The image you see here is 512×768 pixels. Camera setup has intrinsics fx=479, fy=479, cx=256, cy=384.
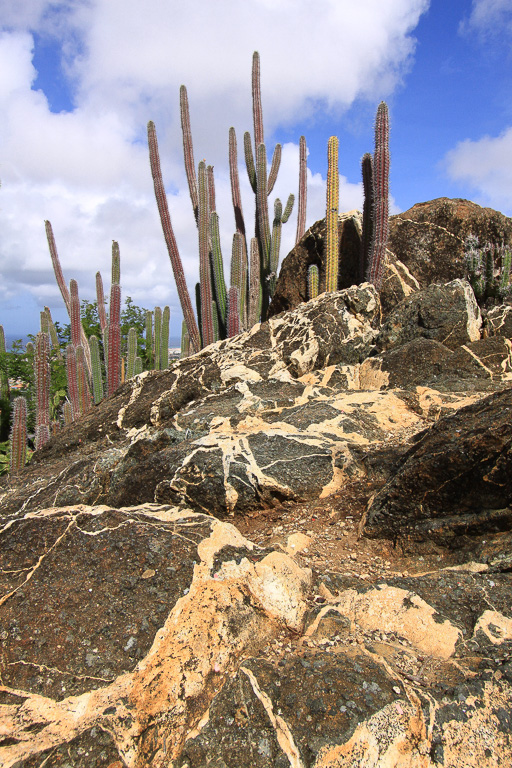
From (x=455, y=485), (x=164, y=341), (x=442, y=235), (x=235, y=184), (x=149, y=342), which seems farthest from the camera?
(x=149, y=342)

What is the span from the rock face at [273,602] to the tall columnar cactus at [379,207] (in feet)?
13.4

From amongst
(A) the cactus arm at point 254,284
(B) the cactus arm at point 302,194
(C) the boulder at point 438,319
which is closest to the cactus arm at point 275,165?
(B) the cactus arm at point 302,194

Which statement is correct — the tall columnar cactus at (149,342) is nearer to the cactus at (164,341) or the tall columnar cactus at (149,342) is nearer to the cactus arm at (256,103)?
the cactus at (164,341)

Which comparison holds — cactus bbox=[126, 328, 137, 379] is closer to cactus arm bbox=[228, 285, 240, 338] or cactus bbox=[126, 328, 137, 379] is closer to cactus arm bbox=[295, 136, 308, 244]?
cactus arm bbox=[228, 285, 240, 338]

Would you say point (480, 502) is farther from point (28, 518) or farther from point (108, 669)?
point (28, 518)

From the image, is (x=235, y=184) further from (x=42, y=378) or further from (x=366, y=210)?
(x=42, y=378)

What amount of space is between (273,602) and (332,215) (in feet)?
24.5

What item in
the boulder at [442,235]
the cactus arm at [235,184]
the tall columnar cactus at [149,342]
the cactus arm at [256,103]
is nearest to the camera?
the boulder at [442,235]

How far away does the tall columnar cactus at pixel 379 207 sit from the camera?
8.05m

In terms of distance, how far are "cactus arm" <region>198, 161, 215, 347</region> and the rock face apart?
520cm

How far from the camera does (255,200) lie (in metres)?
10.7

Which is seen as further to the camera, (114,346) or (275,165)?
(275,165)

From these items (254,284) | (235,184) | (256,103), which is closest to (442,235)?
(254,284)

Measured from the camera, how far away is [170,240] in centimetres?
924
